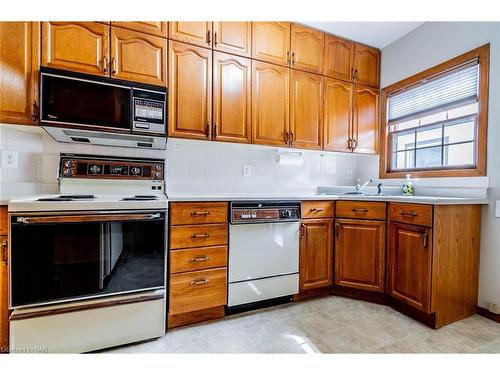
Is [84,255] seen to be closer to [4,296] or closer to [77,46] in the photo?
[4,296]

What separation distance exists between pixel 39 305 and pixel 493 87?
338cm

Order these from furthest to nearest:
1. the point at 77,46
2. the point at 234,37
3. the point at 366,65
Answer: the point at 366,65 < the point at 234,37 < the point at 77,46

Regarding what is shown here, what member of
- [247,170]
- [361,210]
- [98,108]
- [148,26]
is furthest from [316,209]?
[148,26]

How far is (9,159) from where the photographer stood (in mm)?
1673

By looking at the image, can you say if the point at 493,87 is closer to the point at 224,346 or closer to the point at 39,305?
the point at 224,346

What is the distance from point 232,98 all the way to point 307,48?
976 millimetres

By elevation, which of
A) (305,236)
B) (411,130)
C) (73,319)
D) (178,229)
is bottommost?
(73,319)

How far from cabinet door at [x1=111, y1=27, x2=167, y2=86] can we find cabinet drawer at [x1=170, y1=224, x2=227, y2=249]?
113 cm

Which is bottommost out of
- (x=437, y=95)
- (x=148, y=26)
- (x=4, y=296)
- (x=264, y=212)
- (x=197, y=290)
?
(x=197, y=290)

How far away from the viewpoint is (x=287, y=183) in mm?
2629
